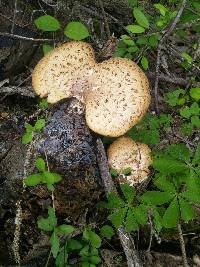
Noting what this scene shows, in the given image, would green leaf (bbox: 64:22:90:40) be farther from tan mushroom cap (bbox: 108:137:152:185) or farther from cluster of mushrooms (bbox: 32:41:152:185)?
tan mushroom cap (bbox: 108:137:152:185)

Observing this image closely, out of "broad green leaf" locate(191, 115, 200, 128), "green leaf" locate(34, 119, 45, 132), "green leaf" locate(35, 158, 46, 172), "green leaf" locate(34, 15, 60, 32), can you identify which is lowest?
"broad green leaf" locate(191, 115, 200, 128)

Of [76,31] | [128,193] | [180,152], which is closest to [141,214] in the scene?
[128,193]

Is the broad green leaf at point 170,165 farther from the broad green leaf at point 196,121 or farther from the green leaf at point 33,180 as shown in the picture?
the green leaf at point 33,180

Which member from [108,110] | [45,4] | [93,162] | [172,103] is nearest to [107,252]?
[93,162]

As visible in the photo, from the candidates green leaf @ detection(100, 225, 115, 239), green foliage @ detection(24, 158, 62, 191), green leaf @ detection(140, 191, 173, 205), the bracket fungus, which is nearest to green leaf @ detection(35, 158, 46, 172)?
green foliage @ detection(24, 158, 62, 191)

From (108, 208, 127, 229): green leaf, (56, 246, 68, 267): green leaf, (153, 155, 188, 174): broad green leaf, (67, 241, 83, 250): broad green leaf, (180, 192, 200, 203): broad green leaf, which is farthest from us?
(67, 241, 83, 250): broad green leaf

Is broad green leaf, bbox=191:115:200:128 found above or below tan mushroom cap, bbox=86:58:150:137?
below

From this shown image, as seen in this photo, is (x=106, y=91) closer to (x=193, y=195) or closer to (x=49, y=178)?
(x=49, y=178)
